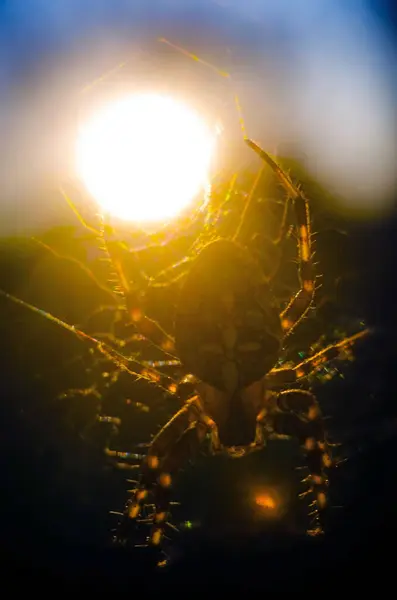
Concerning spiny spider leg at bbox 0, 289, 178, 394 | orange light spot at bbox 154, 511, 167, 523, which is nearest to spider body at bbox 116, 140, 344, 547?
orange light spot at bbox 154, 511, 167, 523

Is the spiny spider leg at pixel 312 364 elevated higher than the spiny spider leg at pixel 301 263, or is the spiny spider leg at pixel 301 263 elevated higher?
the spiny spider leg at pixel 301 263

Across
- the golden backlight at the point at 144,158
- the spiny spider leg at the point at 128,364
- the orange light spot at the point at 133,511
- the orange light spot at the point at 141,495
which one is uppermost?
the golden backlight at the point at 144,158

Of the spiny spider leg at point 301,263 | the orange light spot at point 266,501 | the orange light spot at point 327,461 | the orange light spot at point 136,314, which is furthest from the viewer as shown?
the orange light spot at point 266,501

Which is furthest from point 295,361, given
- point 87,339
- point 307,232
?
point 87,339

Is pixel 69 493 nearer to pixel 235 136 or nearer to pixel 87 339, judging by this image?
pixel 87 339

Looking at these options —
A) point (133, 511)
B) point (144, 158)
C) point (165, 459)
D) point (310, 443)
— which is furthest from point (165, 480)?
point (144, 158)

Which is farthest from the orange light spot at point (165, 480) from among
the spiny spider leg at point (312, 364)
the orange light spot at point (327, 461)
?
the orange light spot at point (327, 461)

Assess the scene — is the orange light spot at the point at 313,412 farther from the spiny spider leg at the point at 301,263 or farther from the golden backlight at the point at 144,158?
the golden backlight at the point at 144,158

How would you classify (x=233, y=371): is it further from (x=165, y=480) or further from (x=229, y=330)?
(x=165, y=480)

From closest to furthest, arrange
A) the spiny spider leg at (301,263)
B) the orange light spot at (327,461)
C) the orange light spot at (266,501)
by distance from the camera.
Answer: the spiny spider leg at (301,263)
the orange light spot at (327,461)
the orange light spot at (266,501)
